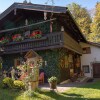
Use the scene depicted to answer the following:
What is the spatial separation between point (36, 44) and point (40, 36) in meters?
0.71

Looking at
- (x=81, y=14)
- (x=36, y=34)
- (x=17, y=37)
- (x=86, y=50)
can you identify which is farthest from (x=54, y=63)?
(x=81, y=14)

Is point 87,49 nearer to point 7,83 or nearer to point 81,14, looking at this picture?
point 7,83

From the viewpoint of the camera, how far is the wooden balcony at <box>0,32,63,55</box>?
15.4m

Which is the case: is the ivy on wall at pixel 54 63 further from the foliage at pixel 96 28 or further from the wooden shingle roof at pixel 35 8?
the foliage at pixel 96 28

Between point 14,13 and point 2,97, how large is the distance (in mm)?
10280

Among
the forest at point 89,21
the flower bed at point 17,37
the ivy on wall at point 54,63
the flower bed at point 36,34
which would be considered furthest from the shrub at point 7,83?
the forest at point 89,21

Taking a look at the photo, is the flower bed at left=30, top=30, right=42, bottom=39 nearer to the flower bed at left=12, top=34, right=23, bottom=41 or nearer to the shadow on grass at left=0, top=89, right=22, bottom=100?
the flower bed at left=12, top=34, right=23, bottom=41

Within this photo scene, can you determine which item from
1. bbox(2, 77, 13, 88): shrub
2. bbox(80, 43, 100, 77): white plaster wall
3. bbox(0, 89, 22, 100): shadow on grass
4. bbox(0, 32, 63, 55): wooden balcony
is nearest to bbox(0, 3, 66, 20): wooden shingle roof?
bbox(0, 32, 63, 55): wooden balcony

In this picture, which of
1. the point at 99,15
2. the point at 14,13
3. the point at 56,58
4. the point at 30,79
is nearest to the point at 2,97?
the point at 30,79

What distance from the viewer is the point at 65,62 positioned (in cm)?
1811

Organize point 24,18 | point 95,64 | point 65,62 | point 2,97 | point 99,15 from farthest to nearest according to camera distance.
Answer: point 99,15, point 95,64, point 24,18, point 65,62, point 2,97

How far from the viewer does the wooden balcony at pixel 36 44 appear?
1539 cm

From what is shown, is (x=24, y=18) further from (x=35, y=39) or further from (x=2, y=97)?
(x=2, y=97)

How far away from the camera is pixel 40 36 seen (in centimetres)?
1650
